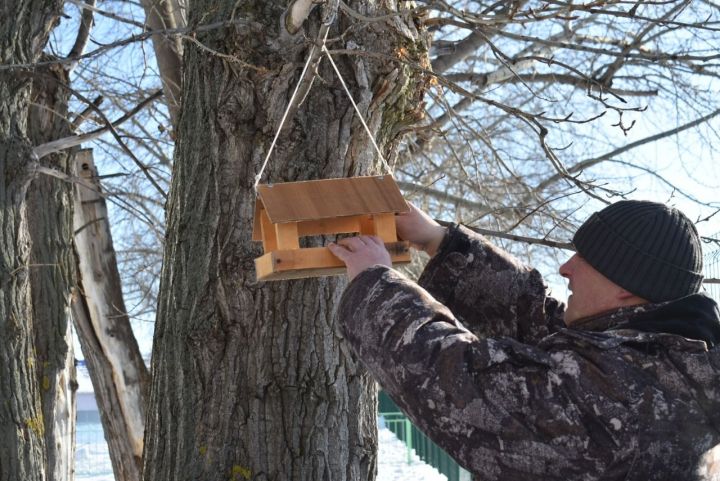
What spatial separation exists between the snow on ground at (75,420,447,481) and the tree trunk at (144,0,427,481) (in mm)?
11081

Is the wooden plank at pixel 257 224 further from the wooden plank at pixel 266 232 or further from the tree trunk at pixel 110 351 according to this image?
the tree trunk at pixel 110 351

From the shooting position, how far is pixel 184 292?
303 cm

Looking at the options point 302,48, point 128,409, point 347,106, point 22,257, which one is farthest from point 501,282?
point 128,409

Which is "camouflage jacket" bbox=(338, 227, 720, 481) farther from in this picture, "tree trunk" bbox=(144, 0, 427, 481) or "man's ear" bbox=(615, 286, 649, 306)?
"tree trunk" bbox=(144, 0, 427, 481)

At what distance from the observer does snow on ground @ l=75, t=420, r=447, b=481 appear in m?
14.6

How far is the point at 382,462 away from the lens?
52.4 ft

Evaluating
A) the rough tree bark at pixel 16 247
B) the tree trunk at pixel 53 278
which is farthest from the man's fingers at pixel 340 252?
the tree trunk at pixel 53 278

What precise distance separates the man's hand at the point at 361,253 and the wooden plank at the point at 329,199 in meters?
0.12

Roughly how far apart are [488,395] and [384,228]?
2.37 feet

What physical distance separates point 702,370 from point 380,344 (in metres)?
0.71

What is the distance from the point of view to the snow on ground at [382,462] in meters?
14.6

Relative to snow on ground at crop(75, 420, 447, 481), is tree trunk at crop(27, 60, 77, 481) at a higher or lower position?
higher

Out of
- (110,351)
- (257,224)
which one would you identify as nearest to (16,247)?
(110,351)

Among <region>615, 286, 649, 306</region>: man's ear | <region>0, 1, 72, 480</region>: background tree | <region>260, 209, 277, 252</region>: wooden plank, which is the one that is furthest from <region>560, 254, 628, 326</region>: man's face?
<region>0, 1, 72, 480</region>: background tree
